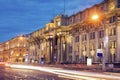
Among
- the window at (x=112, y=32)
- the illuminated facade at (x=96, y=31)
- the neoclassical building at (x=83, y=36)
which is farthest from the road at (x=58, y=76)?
the window at (x=112, y=32)

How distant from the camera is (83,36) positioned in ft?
363

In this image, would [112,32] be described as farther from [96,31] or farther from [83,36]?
[83,36]

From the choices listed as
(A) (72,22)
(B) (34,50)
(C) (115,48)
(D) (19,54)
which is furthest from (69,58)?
(D) (19,54)

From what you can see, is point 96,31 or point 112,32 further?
point 96,31

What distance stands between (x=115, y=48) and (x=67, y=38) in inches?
1499

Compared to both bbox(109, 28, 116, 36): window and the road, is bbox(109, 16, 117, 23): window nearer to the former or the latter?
bbox(109, 28, 116, 36): window

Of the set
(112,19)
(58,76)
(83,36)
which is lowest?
(58,76)

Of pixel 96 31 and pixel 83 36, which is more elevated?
pixel 96 31

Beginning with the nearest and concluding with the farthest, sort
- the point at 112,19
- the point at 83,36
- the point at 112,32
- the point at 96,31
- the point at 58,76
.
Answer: the point at 58,76
the point at 112,19
the point at 112,32
the point at 96,31
the point at 83,36

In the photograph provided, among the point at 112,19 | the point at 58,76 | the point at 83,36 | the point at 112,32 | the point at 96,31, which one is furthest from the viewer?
the point at 83,36

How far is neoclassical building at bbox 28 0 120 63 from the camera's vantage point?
9062 cm

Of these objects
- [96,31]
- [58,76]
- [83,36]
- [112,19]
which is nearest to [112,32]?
[112,19]

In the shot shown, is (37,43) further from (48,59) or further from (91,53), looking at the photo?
(91,53)

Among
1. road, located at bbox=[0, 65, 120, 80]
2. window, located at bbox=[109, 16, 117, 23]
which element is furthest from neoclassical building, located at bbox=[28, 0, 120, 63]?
road, located at bbox=[0, 65, 120, 80]
